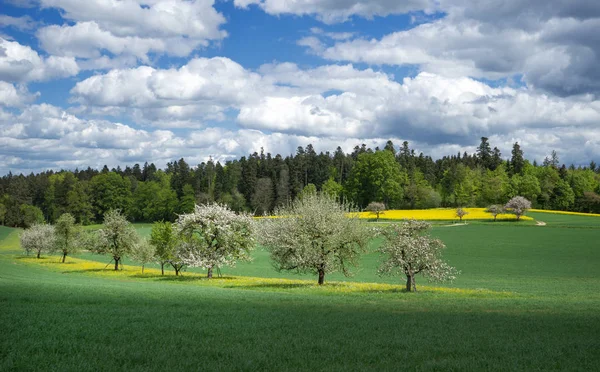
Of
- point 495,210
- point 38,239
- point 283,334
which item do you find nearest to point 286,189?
point 495,210

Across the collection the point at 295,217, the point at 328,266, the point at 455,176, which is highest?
the point at 455,176

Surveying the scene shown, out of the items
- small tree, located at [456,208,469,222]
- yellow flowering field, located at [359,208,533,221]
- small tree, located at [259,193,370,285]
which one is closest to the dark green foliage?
yellow flowering field, located at [359,208,533,221]

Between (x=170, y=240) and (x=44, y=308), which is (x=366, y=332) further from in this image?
(x=170, y=240)

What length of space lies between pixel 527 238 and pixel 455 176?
7836 centimetres

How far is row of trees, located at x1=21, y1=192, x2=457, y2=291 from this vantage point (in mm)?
34594

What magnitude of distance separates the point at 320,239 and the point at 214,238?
12.8 metres

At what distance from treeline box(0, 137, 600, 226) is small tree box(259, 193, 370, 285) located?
3719 inches

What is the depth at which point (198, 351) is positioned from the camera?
1130 cm

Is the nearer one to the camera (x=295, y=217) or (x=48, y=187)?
(x=295, y=217)

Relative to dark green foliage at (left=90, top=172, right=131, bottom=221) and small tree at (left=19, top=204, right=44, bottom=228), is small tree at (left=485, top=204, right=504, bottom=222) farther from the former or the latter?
small tree at (left=19, top=204, right=44, bottom=228)

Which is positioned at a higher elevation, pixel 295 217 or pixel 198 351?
pixel 295 217

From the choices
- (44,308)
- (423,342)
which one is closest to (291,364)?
(423,342)

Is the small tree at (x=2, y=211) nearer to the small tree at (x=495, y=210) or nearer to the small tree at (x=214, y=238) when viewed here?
the small tree at (x=214, y=238)

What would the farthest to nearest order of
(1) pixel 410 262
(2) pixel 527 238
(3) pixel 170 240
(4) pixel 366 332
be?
1. (2) pixel 527 238
2. (3) pixel 170 240
3. (1) pixel 410 262
4. (4) pixel 366 332
